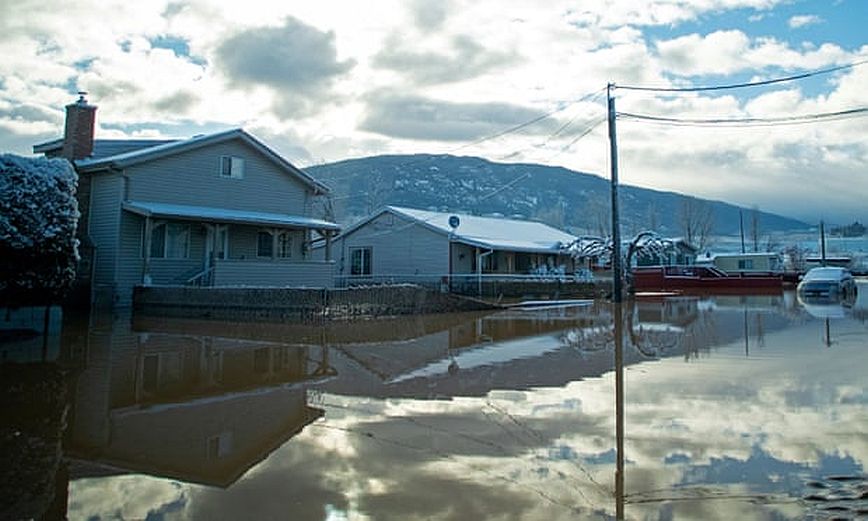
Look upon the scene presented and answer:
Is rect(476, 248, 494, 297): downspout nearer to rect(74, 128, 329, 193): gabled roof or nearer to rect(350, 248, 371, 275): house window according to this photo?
rect(350, 248, 371, 275): house window

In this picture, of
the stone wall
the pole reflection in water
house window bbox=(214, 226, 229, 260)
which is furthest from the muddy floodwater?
house window bbox=(214, 226, 229, 260)

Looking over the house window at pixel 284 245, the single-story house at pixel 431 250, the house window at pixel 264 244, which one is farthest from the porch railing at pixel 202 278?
the single-story house at pixel 431 250

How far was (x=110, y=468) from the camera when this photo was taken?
4848 mm

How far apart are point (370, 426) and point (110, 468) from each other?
224 centimetres

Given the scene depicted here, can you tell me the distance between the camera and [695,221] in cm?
9069

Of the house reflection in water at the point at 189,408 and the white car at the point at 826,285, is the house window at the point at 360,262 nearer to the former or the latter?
the white car at the point at 826,285

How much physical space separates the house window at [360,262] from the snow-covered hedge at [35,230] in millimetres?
22380

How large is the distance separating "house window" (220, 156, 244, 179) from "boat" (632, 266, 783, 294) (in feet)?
88.5

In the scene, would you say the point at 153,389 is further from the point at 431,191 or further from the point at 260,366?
the point at 431,191

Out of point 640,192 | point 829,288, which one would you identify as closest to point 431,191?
point 640,192

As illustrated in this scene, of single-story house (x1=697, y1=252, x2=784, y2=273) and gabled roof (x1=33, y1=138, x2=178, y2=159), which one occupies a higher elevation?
gabled roof (x1=33, y1=138, x2=178, y2=159)

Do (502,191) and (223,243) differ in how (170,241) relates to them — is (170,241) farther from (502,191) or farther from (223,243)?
(502,191)

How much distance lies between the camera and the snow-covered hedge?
46.4ft

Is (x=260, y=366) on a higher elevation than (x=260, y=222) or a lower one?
lower
